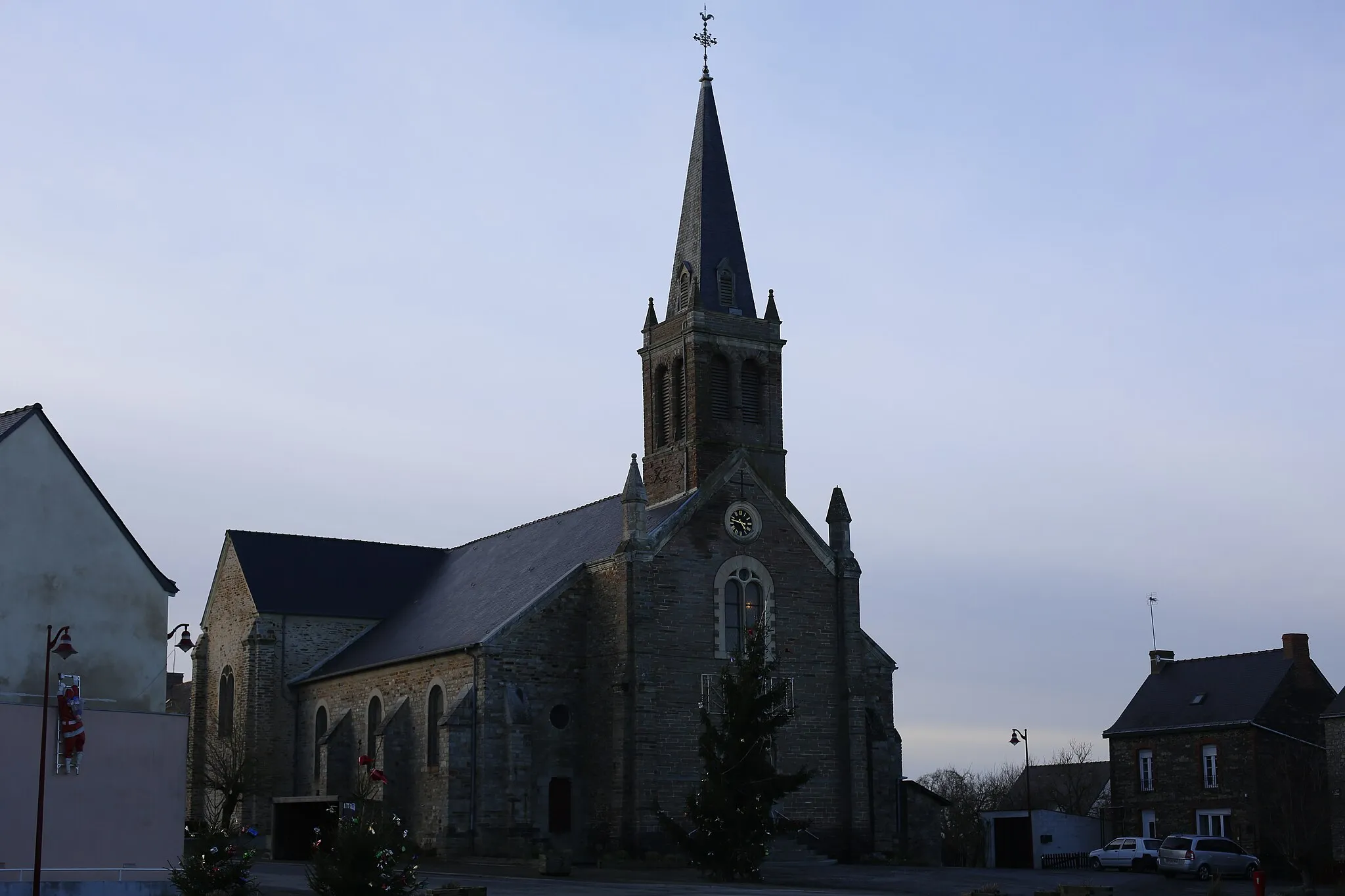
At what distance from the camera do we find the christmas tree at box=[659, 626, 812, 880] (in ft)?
117

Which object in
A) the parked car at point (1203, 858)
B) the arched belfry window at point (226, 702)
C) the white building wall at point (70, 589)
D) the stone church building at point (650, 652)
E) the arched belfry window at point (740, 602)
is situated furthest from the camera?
the arched belfry window at point (226, 702)

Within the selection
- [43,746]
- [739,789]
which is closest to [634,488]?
[739,789]

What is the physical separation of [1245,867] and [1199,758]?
1203cm

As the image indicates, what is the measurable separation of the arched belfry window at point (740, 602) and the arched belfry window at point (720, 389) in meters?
4.71

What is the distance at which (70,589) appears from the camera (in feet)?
105

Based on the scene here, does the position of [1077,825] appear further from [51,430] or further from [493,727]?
[51,430]

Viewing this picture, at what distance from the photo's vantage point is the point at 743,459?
48.4m

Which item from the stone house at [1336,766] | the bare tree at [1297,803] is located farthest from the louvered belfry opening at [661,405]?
the bare tree at [1297,803]

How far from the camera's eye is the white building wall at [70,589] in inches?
1221

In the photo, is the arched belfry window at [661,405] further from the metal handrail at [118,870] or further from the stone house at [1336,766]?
the metal handrail at [118,870]

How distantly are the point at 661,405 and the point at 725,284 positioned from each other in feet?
14.2

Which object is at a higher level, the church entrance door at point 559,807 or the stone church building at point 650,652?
the stone church building at point 650,652

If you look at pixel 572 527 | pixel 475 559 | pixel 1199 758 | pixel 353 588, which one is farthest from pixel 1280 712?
pixel 353 588

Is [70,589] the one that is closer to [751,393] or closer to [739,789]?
[739,789]
